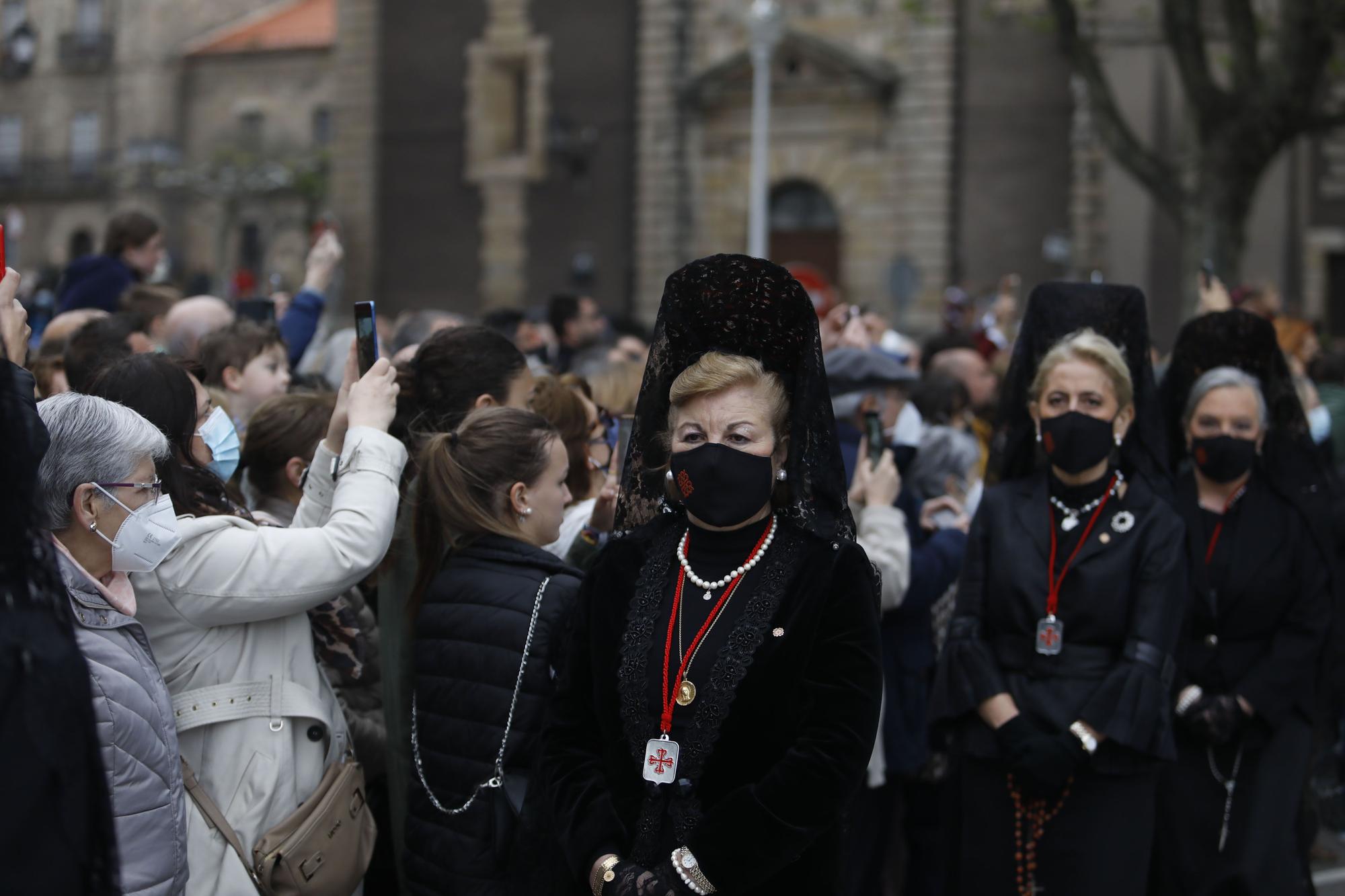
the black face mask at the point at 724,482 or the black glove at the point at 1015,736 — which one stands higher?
the black face mask at the point at 724,482

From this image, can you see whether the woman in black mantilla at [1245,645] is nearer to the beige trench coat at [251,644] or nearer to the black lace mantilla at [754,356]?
the black lace mantilla at [754,356]

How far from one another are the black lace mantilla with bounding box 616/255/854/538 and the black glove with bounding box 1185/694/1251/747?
6.80ft

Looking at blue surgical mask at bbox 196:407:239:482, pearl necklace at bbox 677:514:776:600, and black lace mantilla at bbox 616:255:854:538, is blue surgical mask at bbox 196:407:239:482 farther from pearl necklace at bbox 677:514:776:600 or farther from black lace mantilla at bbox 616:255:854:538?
pearl necklace at bbox 677:514:776:600

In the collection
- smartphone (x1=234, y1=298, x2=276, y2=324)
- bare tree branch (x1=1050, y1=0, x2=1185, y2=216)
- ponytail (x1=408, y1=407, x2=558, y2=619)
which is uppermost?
bare tree branch (x1=1050, y1=0, x2=1185, y2=216)

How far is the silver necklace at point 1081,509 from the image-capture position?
15.5 ft

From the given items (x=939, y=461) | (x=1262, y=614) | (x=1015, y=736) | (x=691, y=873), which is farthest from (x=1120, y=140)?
(x=691, y=873)

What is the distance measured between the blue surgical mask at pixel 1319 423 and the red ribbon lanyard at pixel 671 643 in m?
5.06

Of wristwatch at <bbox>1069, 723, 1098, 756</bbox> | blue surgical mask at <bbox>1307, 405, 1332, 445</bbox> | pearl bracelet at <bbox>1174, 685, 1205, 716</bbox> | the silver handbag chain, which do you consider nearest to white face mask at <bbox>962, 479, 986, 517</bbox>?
pearl bracelet at <bbox>1174, 685, 1205, 716</bbox>

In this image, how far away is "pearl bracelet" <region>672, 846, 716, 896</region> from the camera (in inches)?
120

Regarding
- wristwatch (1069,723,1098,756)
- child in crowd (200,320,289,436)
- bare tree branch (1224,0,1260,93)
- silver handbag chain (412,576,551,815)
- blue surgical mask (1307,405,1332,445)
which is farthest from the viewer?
bare tree branch (1224,0,1260,93)

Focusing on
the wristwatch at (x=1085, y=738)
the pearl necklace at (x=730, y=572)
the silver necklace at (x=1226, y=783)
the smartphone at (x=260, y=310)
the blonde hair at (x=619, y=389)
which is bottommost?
the silver necklace at (x=1226, y=783)

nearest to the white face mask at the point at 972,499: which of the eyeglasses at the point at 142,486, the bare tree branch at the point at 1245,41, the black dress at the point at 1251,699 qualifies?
the black dress at the point at 1251,699

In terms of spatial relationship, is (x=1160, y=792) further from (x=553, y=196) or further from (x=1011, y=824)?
(x=553, y=196)

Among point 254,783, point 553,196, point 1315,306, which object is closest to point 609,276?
point 553,196
